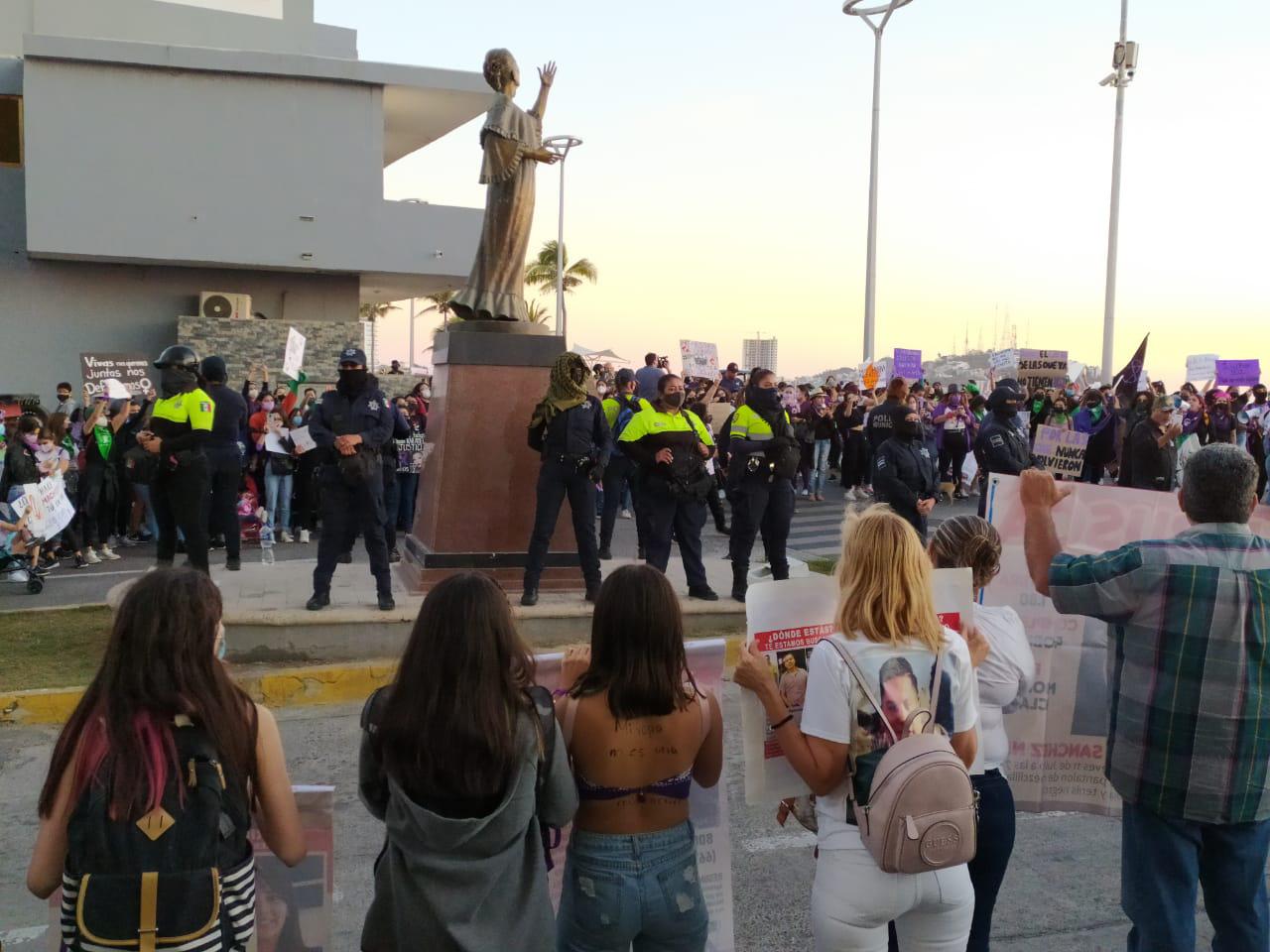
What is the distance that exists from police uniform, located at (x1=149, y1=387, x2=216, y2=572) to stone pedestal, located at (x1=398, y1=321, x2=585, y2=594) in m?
1.74

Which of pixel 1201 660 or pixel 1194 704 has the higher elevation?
pixel 1201 660

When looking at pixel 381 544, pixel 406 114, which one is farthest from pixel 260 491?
pixel 406 114

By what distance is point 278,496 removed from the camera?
1326 centimetres

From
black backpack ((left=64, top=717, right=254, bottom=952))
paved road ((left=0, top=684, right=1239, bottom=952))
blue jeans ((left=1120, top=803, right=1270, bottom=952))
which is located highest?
black backpack ((left=64, top=717, right=254, bottom=952))

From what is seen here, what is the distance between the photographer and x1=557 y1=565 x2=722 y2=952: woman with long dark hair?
9.12 ft

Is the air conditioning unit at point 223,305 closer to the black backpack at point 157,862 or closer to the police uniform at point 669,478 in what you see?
the police uniform at point 669,478

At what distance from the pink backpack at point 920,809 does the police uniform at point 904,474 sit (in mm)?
6396

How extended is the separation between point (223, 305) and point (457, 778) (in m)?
24.8

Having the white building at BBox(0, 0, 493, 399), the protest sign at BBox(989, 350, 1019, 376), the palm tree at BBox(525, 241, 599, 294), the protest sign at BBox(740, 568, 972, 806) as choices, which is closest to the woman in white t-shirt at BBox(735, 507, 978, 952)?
the protest sign at BBox(740, 568, 972, 806)

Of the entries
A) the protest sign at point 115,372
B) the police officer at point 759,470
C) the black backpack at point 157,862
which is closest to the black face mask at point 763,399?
the police officer at point 759,470

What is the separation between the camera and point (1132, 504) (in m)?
4.48

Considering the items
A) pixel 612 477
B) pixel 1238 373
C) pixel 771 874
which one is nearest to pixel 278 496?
pixel 612 477

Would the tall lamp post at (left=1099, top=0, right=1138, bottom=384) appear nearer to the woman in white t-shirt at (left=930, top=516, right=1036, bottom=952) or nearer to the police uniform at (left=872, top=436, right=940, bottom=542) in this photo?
the police uniform at (left=872, top=436, right=940, bottom=542)

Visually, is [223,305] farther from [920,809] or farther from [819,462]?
[920,809]
